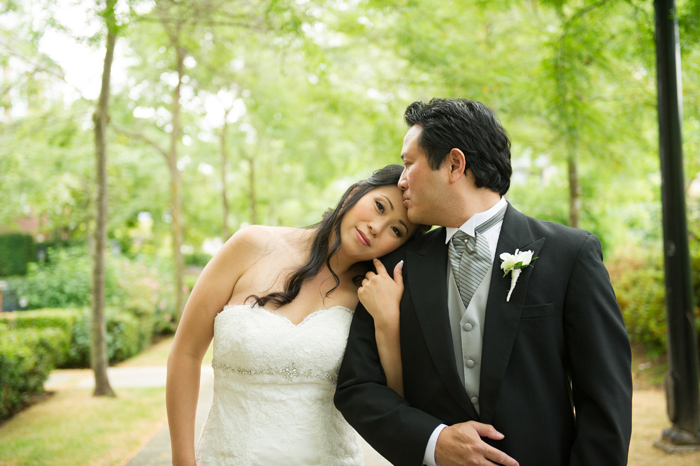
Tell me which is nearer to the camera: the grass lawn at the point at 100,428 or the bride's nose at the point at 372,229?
the bride's nose at the point at 372,229

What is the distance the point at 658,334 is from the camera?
9.80 m

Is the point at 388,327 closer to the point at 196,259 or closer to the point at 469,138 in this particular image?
the point at 469,138

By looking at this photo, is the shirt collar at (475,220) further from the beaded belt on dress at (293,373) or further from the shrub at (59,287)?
the shrub at (59,287)

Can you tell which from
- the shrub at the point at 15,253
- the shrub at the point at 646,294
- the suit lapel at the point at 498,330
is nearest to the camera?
the suit lapel at the point at 498,330

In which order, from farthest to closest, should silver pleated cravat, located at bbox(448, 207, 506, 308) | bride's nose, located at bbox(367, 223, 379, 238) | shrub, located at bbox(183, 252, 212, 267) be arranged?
1. shrub, located at bbox(183, 252, 212, 267)
2. bride's nose, located at bbox(367, 223, 379, 238)
3. silver pleated cravat, located at bbox(448, 207, 506, 308)

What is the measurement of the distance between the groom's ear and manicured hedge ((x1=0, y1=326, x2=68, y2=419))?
6.71 meters

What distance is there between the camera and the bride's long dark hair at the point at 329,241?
2.90 meters

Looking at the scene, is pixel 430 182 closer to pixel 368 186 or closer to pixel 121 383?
pixel 368 186

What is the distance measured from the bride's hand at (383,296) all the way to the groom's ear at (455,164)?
0.51m

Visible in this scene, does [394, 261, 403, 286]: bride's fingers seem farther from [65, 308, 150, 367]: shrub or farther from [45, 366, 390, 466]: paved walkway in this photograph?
[65, 308, 150, 367]: shrub

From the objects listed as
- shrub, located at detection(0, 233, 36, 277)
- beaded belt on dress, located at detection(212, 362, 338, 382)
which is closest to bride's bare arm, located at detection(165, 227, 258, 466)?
beaded belt on dress, located at detection(212, 362, 338, 382)

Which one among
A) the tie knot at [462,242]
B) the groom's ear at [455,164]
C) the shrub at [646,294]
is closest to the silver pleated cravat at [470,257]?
the tie knot at [462,242]

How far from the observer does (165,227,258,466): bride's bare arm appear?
111 inches

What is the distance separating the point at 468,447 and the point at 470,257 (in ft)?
2.61
